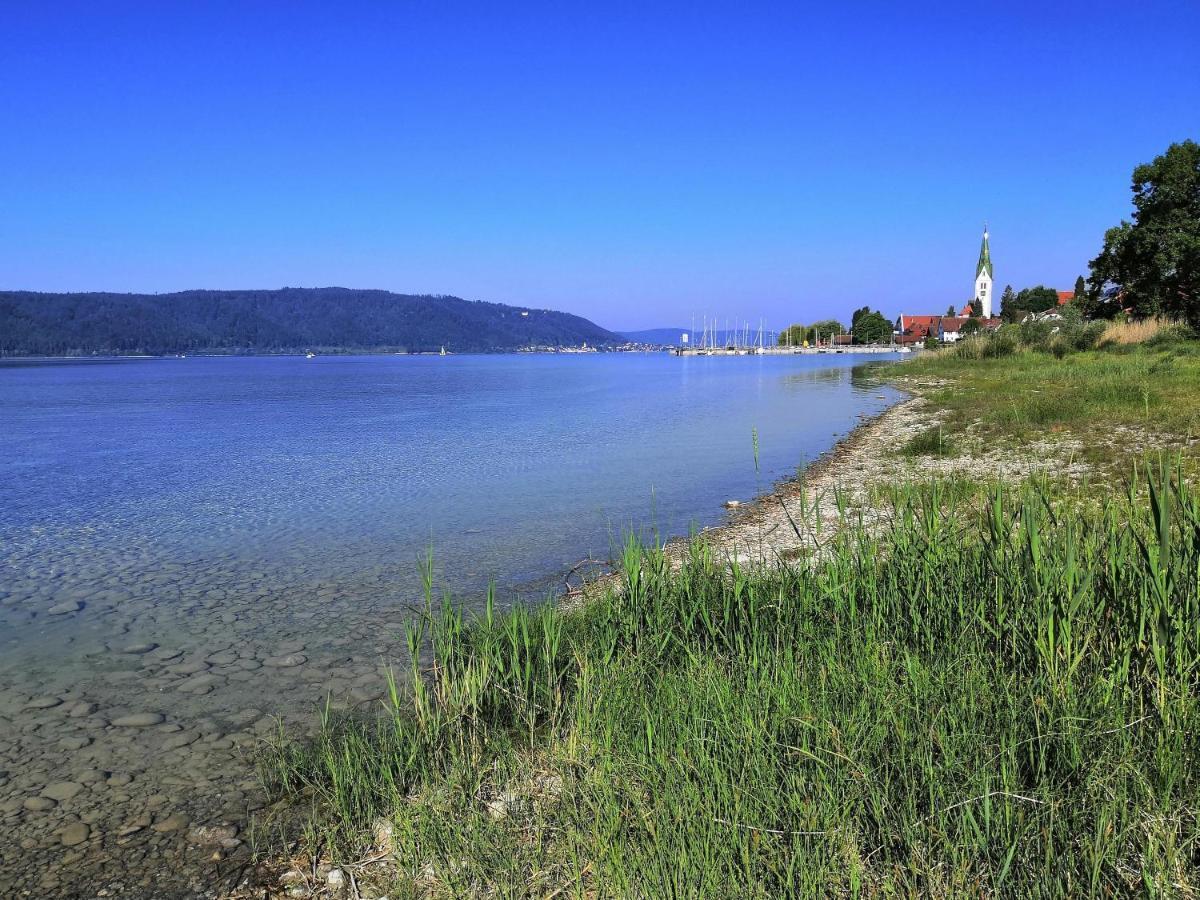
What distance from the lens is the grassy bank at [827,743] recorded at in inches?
145

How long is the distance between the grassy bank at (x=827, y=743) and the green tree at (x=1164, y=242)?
55715 mm

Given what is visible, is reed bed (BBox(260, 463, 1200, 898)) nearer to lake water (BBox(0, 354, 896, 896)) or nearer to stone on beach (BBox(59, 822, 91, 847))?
lake water (BBox(0, 354, 896, 896))

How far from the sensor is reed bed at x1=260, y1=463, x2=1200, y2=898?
3.69 m

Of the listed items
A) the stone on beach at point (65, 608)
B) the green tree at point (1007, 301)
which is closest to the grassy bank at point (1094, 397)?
the stone on beach at point (65, 608)

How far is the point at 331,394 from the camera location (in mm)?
69250

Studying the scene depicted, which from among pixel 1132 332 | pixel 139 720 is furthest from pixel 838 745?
pixel 1132 332

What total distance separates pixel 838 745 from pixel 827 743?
0.15 metres

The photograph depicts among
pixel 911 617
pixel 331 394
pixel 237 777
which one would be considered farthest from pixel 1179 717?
pixel 331 394

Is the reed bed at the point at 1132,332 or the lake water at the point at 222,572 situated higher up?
the reed bed at the point at 1132,332

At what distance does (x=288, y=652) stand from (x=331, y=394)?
63632 mm

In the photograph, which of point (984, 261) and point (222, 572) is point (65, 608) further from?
point (984, 261)

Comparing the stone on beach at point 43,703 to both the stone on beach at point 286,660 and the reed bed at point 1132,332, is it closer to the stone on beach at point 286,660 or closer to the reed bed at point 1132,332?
the stone on beach at point 286,660

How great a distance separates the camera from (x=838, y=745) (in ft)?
14.1

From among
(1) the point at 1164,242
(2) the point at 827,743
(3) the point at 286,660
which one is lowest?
(3) the point at 286,660
